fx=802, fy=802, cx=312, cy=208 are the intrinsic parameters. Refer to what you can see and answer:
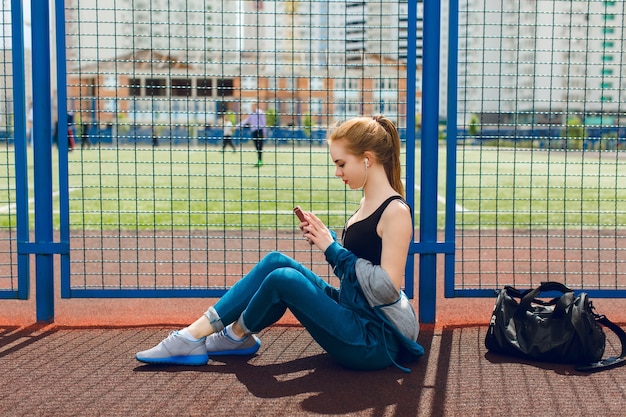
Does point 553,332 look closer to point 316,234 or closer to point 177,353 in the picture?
point 316,234

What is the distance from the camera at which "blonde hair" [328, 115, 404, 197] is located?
4.09 m

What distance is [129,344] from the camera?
4793 mm

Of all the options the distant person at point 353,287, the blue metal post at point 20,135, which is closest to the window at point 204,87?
the blue metal post at point 20,135

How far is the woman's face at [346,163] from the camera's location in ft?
13.5

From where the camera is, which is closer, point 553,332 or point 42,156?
A: point 553,332

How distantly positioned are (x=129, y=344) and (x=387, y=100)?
2378mm

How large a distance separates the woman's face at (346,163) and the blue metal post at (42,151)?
2143 mm

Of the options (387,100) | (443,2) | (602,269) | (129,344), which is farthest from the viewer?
(602,269)

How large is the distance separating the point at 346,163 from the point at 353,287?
0.64 m

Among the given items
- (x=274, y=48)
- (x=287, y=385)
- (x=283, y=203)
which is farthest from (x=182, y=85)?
(x=283, y=203)

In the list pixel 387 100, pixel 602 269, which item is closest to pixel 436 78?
pixel 387 100

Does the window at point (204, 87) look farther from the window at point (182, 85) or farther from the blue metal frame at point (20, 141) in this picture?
the blue metal frame at point (20, 141)

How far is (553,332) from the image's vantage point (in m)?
4.32

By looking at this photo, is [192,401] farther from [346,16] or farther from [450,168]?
[346,16]
